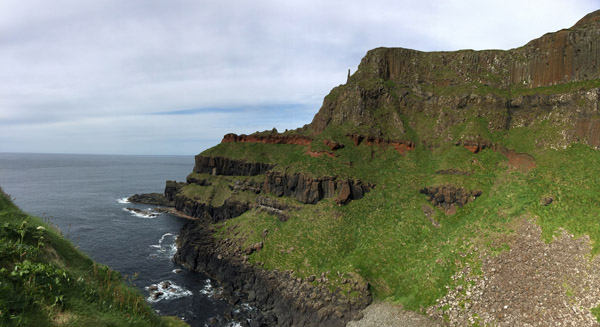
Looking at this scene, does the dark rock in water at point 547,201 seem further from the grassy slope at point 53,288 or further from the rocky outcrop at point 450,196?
the grassy slope at point 53,288

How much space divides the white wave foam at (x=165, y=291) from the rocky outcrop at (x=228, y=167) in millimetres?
42869

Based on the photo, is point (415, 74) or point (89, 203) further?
point (89, 203)

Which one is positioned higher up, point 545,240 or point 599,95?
point 599,95

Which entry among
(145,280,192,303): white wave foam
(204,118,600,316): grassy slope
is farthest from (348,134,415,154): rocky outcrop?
(145,280,192,303): white wave foam

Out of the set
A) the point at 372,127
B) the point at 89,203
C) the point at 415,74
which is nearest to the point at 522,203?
the point at 372,127

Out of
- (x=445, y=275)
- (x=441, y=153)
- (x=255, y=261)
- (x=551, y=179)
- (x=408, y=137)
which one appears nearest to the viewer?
(x=445, y=275)

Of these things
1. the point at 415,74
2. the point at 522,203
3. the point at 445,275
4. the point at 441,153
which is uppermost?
the point at 415,74

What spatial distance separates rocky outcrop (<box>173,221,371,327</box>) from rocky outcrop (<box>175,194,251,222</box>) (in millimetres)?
15723

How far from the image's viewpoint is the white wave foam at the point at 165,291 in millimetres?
45688

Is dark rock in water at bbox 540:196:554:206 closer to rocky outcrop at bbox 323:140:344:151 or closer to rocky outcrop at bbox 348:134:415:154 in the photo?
rocky outcrop at bbox 348:134:415:154

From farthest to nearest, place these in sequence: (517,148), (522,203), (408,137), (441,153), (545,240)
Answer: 1. (408,137)
2. (441,153)
3. (517,148)
4. (522,203)
5. (545,240)

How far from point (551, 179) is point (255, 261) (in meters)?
50.7

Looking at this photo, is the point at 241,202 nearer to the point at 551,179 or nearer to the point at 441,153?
the point at 441,153

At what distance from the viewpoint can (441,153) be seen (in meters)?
64.4
